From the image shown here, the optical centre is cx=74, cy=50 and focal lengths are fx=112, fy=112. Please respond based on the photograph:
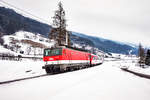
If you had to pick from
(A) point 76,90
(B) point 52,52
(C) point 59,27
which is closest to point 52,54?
(B) point 52,52

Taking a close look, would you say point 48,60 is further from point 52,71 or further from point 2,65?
point 2,65

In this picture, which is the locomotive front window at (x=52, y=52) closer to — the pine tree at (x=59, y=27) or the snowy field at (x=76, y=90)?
the snowy field at (x=76, y=90)

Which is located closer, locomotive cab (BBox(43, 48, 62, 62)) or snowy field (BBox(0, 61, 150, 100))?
snowy field (BBox(0, 61, 150, 100))

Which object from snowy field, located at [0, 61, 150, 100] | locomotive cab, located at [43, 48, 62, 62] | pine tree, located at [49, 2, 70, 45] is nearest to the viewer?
snowy field, located at [0, 61, 150, 100]

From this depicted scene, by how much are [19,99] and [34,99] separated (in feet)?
2.10

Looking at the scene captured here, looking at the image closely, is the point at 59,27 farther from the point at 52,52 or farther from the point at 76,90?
the point at 76,90

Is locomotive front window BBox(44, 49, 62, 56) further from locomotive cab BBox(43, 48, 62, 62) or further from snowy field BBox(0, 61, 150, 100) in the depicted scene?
snowy field BBox(0, 61, 150, 100)

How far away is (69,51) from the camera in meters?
15.7

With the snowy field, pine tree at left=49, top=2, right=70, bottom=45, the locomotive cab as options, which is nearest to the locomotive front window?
the locomotive cab

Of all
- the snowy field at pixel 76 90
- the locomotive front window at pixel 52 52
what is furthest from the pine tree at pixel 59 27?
the snowy field at pixel 76 90

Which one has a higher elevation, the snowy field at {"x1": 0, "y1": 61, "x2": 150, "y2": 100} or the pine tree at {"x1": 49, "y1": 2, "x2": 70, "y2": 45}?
the pine tree at {"x1": 49, "y1": 2, "x2": 70, "y2": 45}

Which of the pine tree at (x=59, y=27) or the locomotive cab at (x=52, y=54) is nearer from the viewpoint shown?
the locomotive cab at (x=52, y=54)

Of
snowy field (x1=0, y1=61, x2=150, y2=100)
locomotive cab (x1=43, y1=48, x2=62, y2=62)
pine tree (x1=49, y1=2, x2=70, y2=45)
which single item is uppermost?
pine tree (x1=49, y1=2, x2=70, y2=45)

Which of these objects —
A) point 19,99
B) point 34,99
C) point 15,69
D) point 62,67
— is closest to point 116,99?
point 34,99
